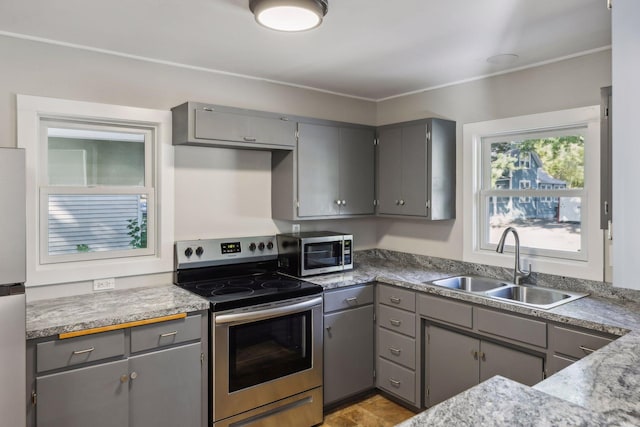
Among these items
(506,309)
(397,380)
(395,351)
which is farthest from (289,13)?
(397,380)

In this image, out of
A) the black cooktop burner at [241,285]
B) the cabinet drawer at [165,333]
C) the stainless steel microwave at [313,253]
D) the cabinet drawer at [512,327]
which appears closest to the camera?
the cabinet drawer at [165,333]

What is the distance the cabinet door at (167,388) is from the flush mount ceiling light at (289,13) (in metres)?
1.75

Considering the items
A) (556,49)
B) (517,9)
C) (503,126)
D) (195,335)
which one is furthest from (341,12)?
(195,335)

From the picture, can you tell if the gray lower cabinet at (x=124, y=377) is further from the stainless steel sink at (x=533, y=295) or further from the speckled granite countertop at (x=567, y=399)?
the stainless steel sink at (x=533, y=295)

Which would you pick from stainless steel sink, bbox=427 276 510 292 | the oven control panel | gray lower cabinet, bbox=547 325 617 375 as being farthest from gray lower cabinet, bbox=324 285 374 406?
gray lower cabinet, bbox=547 325 617 375

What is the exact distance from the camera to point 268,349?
8.89 feet

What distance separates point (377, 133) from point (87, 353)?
2712 millimetres

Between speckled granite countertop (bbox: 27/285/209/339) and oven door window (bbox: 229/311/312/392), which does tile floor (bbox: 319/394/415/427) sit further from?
speckled granite countertop (bbox: 27/285/209/339)

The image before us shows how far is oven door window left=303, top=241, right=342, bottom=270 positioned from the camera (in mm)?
3228

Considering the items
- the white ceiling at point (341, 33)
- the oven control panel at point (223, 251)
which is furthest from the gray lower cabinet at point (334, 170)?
the white ceiling at point (341, 33)

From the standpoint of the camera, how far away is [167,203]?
2.96 m

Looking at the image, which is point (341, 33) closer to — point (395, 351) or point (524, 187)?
point (524, 187)

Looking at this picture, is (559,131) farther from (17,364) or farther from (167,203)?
(17,364)

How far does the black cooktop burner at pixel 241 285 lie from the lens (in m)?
2.59
